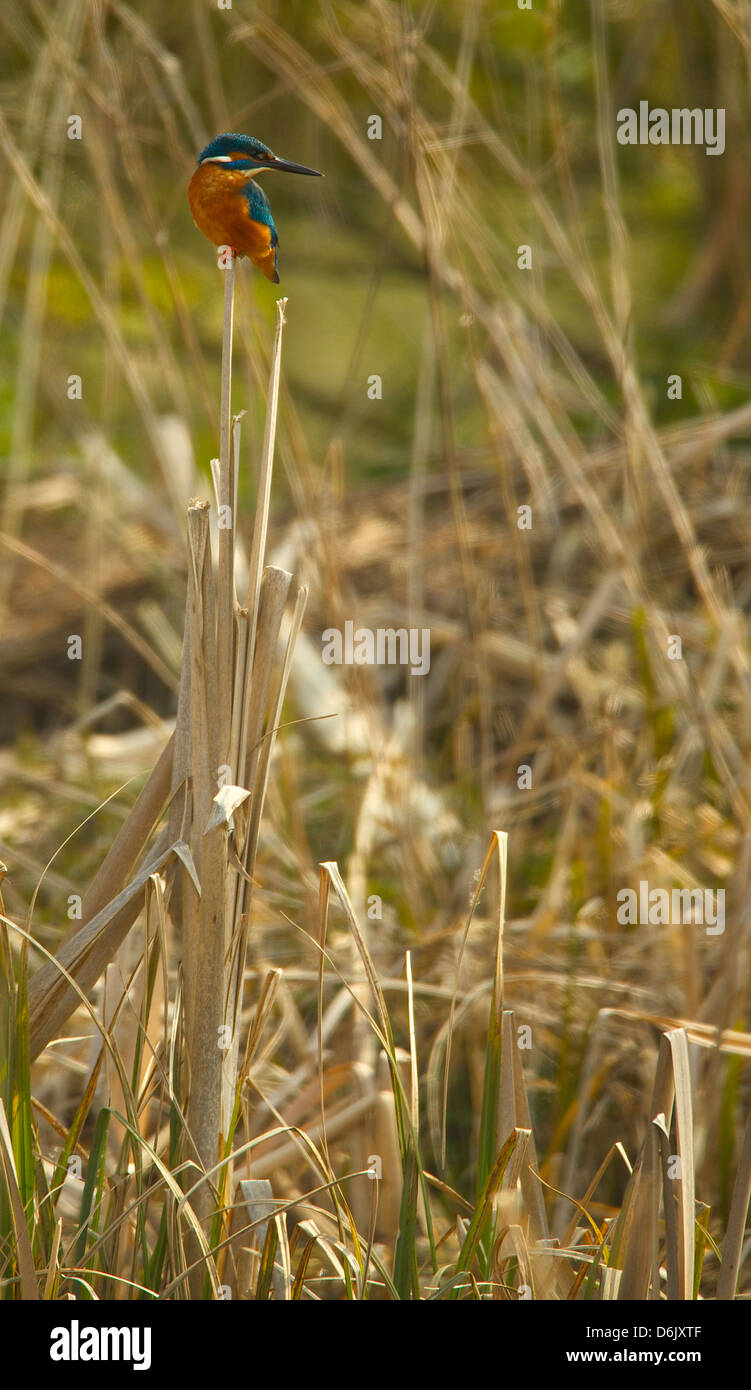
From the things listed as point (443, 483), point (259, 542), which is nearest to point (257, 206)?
point (259, 542)

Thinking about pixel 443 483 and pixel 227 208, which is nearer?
pixel 227 208

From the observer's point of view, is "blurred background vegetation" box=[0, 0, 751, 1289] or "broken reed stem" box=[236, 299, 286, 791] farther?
"blurred background vegetation" box=[0, 0, 751, 1289]

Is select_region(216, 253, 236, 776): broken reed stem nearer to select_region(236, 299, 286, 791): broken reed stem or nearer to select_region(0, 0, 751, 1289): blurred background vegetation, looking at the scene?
select_region(236, 299, 286, 791): broken reed stem

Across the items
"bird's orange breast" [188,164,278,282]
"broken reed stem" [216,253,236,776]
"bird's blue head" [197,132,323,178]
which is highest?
"bird's blue head" [197,132,323,178]

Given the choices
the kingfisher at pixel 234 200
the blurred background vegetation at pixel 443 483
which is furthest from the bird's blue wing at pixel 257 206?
the blurred background vegetation at pixel 443 483

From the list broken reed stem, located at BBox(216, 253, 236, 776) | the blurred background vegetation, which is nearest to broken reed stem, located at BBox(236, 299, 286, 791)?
broken reed stem, located at BBox(216, 253, 236, 776)

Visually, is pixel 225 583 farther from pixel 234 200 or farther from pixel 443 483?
pixel 443 483

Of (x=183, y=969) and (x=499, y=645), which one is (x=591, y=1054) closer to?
(x=183, y=969)

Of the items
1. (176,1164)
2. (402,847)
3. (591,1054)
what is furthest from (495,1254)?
(402,847)
